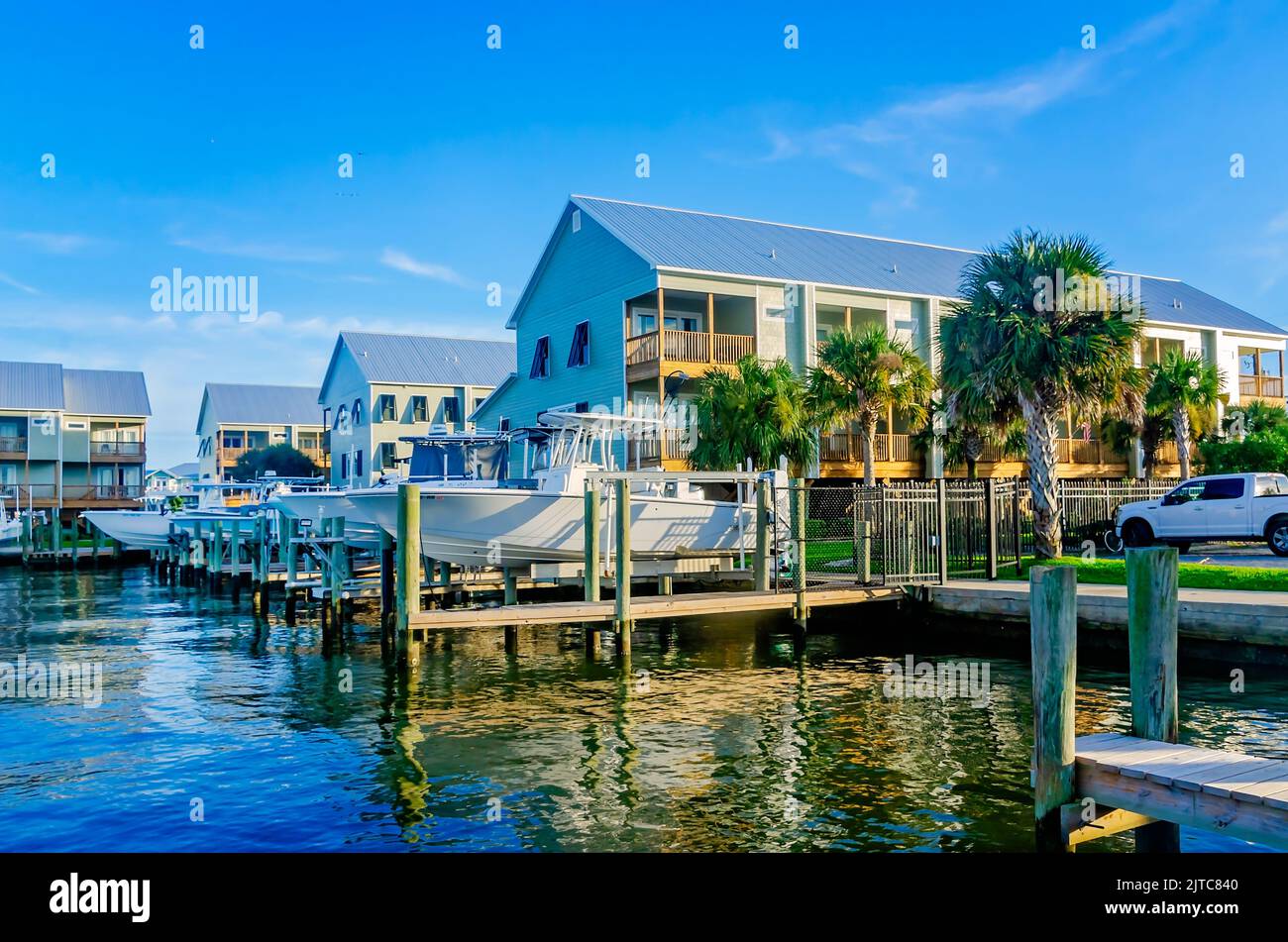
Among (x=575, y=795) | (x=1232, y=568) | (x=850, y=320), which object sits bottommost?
(x=575, y=795)

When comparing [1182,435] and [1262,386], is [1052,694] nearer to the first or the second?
[1182,435]

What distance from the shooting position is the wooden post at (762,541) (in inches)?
739

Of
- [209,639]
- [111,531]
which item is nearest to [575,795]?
[209,639]

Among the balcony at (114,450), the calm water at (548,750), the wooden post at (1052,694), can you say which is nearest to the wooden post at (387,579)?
the calm water at (548,750)

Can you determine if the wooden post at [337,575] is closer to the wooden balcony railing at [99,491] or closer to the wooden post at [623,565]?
the wooden post at [623,565]

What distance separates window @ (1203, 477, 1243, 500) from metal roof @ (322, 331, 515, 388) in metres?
38.5

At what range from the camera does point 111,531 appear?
46531 millimetres

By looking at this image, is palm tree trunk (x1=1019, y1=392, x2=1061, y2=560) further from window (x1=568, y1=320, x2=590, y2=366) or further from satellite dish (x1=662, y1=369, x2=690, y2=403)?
window (x1=568, y1=320, x2=590, y2=366)

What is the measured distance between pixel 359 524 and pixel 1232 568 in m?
19.3

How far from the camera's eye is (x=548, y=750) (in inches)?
468

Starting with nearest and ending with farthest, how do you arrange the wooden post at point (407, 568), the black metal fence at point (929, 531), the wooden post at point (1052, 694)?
the wooden post at point (1052, 694)
the wooden post at point (407, 568)
the black metal fence at point (929, 531)

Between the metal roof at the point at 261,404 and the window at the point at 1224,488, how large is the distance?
61790 millimetres

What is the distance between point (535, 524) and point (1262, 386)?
1510 inches
